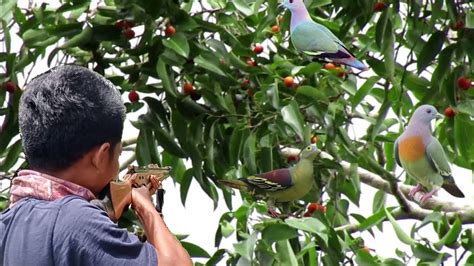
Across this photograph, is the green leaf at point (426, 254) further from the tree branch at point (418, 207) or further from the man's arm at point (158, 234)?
the man's arm at point (158, 234)

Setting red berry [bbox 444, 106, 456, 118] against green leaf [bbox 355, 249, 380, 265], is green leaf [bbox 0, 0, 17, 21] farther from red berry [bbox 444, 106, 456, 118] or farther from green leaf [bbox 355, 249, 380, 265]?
red berry [bbox 444, 106, 456, 118]

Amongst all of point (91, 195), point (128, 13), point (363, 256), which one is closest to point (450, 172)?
point (363, 256)

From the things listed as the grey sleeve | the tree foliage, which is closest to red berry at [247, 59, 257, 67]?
the tree foliage

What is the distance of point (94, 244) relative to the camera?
186cm

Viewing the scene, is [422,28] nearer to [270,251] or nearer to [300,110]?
[300,110]

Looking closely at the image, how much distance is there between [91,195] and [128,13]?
5.16ft

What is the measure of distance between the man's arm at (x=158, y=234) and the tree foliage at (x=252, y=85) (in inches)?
45.8

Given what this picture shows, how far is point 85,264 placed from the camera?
6.09 feet

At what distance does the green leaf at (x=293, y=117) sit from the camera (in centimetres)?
324

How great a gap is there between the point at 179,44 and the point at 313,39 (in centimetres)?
44

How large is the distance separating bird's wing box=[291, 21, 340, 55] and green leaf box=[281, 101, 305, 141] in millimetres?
172

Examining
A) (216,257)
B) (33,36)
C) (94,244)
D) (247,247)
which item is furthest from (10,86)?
(94,244)

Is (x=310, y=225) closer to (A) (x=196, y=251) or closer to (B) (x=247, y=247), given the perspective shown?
(B) (x=247, y=247)

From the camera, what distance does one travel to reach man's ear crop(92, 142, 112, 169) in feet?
6.41
